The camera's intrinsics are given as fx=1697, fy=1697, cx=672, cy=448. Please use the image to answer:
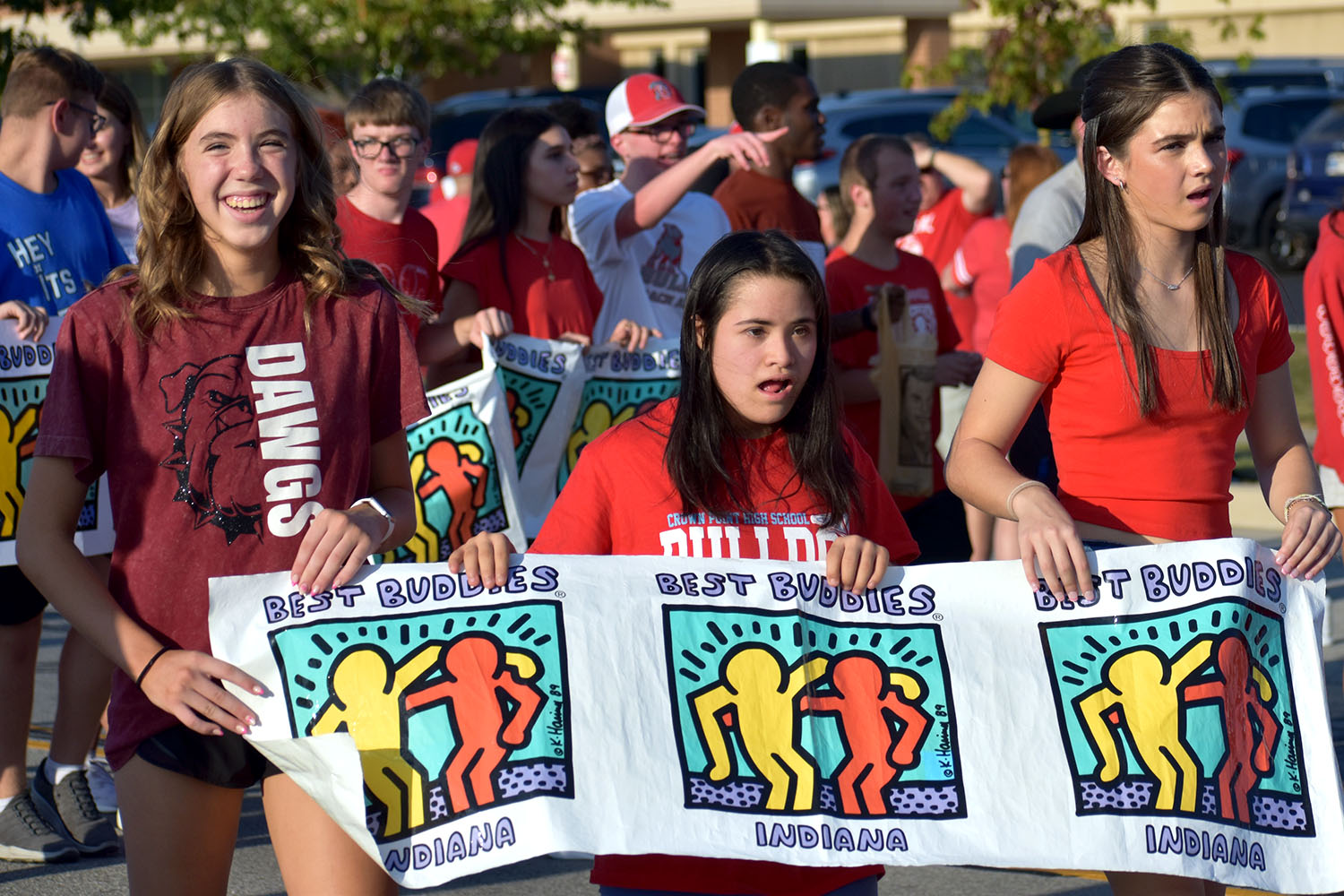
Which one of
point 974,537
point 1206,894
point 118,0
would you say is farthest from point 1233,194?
point 1206,894

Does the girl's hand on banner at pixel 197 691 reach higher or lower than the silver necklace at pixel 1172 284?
lower

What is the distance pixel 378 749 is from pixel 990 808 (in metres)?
1.10

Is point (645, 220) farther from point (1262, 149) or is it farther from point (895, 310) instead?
point (1262, 149)

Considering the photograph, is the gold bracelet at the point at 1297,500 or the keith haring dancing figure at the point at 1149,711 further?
the gold bracelet at the point at 1297,500

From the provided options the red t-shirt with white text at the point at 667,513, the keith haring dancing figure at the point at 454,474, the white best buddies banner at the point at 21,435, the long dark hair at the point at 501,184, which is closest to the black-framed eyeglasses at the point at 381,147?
the long dark hair at the point at 501,184

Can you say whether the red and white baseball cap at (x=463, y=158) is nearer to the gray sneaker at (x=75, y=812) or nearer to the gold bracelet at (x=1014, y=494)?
the gray sneaker at (x=75, y=812)

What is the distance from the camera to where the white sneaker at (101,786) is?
516 cm

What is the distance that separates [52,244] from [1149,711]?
3.60 m

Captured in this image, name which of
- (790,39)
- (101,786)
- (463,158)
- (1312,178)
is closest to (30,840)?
(101,786)

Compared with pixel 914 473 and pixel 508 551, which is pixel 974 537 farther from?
pixel 508 551

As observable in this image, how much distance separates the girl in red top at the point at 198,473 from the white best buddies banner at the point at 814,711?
9 cm

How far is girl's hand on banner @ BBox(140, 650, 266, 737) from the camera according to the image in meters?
2.81

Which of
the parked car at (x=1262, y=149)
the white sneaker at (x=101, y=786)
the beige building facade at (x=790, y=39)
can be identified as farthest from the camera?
the beige building facade at (x=790, y=39)

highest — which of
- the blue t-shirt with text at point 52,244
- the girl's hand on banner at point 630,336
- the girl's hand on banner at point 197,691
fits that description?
the blue t-shirt with text at point 52,244
